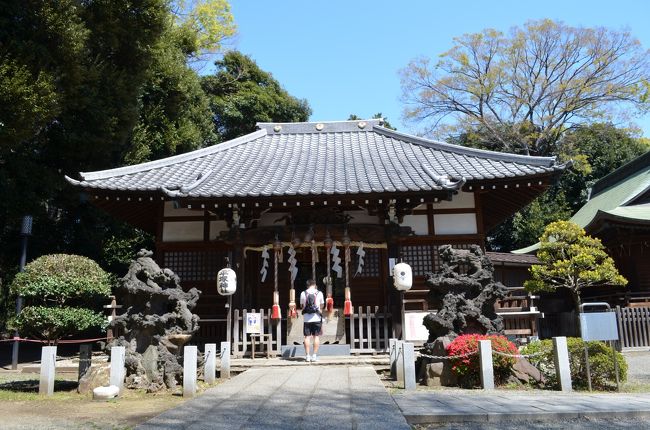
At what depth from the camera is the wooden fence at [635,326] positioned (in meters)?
14.2

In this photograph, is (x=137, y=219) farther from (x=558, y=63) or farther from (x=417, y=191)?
(x=558, y=63)

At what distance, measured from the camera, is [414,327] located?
11516 mm

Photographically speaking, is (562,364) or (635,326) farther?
(635,326)

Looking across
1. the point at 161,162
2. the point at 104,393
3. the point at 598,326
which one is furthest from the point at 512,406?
the point at 161,162

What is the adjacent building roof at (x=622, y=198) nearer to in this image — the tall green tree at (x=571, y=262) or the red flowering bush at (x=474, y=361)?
the tall green tree at (x=571, y=262)

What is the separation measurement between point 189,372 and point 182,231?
22.5 feet

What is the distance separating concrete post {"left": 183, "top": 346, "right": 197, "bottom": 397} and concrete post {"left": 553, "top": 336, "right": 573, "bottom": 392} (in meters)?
5.60

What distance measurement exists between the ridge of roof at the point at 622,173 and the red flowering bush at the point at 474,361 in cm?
1888

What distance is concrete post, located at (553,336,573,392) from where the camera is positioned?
25.0 feet

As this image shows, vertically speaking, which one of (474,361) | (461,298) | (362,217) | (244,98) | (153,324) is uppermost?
(244,98)

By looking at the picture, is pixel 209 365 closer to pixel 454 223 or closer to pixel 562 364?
pixel 562 364

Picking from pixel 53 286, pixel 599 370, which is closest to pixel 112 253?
pixel 53 286

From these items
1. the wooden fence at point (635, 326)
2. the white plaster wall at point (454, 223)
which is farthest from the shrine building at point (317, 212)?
the wooden fence at point (635, 326)

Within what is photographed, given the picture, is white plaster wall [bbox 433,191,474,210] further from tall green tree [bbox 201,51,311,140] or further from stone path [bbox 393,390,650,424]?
tall green tree [bbox 201,51,311,140]
